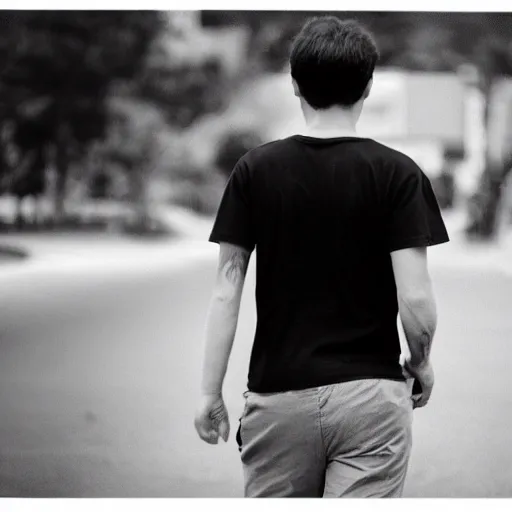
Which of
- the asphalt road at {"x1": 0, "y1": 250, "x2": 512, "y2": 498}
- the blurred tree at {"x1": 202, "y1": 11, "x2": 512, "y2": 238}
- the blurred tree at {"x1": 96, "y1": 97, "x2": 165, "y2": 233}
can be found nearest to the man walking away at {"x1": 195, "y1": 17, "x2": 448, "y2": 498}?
the asphalt road at {"x1": 0, "y1": 250, "x2": 512, "y2": 498}

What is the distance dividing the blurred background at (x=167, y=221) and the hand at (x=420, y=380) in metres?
1.40

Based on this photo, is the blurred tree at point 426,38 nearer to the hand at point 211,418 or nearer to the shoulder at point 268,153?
the shoulder at point 268,153

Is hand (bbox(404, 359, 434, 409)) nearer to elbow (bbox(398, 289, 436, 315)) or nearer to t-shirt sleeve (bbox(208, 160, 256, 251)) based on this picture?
elbow (bbox(398, 289, 436, 315))

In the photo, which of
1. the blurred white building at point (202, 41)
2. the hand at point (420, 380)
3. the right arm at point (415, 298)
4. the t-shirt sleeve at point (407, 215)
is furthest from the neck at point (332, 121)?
the blurred white building at point (202, 41)

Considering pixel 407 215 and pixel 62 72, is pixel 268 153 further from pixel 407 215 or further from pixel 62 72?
pixel 62 72

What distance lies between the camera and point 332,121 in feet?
4.44

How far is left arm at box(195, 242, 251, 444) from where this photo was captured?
1.36m

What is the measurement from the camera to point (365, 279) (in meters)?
1.28

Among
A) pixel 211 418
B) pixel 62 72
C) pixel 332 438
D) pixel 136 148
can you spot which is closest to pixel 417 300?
pixel 332 438

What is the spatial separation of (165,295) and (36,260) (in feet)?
1.82

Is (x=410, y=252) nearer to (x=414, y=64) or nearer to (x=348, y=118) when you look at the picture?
(x=348, y=118)

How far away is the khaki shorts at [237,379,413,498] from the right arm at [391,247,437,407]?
8 cm

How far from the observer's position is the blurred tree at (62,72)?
9.38 feet
